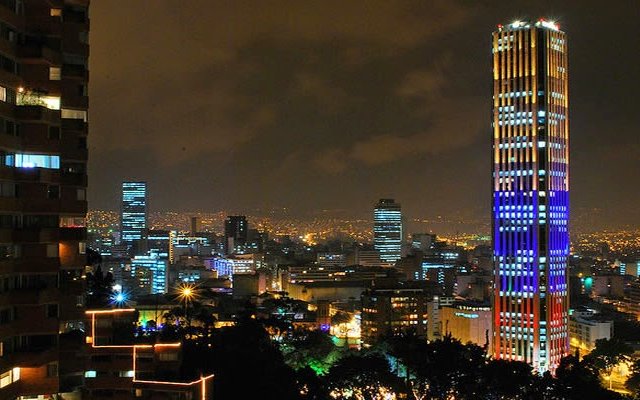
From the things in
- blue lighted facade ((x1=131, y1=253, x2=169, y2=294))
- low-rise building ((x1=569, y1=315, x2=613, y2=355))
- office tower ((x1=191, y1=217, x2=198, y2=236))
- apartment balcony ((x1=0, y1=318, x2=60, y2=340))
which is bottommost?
low-rise building ((x1=569, y1=315, x2=613, y2=355))

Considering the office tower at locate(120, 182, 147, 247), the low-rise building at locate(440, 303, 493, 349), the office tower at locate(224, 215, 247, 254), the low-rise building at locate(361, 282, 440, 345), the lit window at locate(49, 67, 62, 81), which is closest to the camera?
the lit window at locate(49, 67, 62, 81)

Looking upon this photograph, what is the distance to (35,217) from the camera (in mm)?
13984

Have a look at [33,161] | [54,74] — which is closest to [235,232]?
[54,74]

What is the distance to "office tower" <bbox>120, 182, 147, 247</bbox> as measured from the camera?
105 m

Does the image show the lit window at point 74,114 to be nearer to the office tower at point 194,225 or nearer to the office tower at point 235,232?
the office tower at point 235,232

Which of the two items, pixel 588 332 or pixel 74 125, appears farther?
pixel 588 332

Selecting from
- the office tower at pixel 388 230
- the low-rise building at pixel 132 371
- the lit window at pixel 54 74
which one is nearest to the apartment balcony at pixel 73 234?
the lit window at pixel 54 74

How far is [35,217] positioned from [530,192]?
28591 mm

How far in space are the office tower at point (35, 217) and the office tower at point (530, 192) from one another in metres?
26.9

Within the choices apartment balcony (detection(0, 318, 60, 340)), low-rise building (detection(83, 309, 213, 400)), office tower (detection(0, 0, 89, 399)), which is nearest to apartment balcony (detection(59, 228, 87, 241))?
office tower (detection(0, 0, 89, 399))

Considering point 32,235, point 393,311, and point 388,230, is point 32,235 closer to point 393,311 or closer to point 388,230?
point 393,311

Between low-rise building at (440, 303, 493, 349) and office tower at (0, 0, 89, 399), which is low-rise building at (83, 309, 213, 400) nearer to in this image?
office tower at (0, 0, 89, 399)

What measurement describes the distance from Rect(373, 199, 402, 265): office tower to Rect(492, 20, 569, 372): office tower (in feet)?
222

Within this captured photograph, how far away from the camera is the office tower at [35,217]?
13.2 meters
